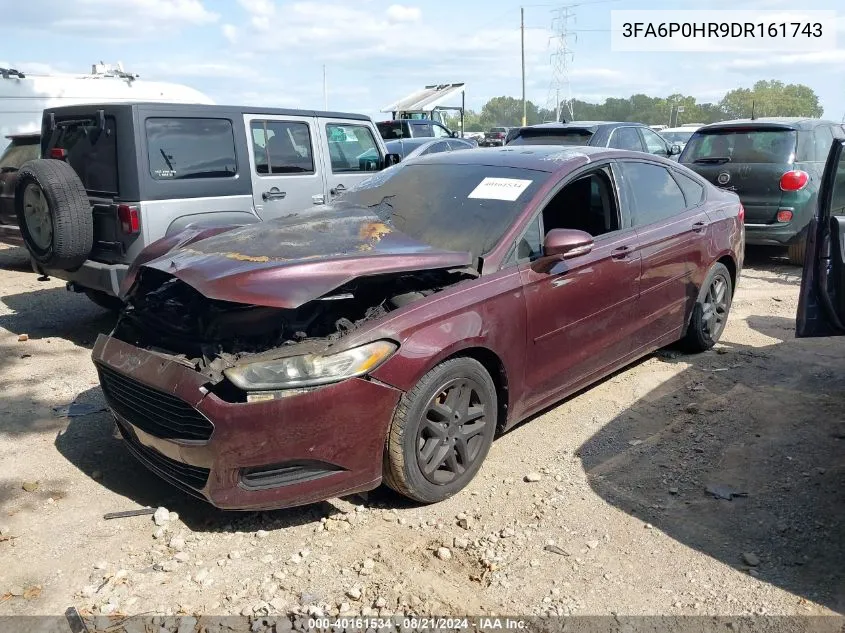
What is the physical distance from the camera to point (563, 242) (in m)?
3.67

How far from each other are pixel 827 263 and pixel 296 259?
2838 mm

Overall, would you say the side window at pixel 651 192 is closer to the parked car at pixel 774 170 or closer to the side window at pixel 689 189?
the side window at pixel 689 189

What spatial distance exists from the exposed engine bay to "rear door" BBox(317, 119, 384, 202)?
3.70 metres

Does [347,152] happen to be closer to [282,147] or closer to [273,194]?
[282,147]

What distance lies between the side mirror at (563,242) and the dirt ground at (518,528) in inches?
44.7

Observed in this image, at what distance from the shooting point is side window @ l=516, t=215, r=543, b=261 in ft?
12.4

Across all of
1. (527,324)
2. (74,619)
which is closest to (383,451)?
(527,324)

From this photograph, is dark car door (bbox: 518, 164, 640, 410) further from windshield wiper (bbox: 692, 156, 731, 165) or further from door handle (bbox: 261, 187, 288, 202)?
windshield wiper (bbox: 692, 156, 731, 165)

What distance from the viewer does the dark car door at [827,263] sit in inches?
147

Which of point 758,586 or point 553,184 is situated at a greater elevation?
point 553,184

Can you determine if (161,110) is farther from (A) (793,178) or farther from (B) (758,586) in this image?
(A) (793,178)

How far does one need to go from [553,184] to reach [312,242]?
1.42 meters

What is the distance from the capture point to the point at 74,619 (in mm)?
2658

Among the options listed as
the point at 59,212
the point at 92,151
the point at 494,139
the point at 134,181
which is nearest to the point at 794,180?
the point at 134,181
